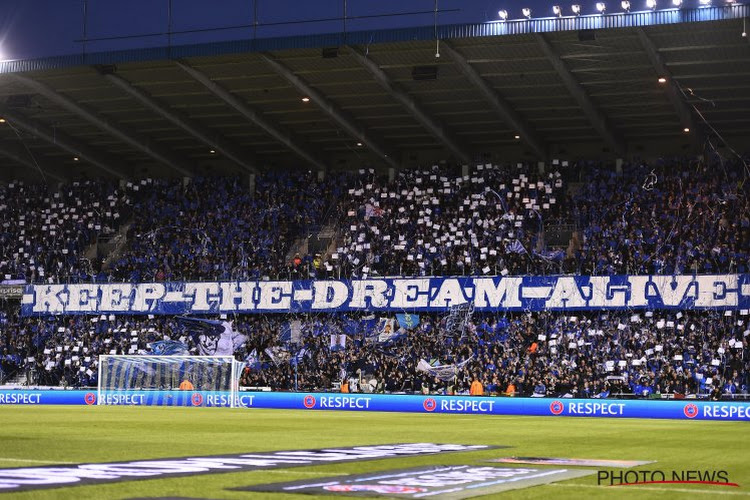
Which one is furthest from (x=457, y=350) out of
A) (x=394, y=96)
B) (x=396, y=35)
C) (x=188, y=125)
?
(x=188, y=125)

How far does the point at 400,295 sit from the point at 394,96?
8.65 m

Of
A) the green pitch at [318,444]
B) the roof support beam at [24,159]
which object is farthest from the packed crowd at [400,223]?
the green pitch at [318,444]

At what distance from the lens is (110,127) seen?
54.0 meters

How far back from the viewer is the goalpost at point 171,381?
44562mm

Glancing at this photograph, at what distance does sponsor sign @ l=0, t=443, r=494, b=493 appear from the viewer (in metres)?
10.9

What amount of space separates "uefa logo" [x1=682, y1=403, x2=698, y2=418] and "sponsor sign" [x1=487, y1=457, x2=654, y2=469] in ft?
71.5

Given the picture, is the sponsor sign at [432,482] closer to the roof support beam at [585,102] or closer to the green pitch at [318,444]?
the green pitch at [318,444]

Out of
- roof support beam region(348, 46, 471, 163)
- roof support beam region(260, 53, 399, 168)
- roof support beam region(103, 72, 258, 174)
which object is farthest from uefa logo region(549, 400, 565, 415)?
roof support beam region(103, 72, 258, 174)

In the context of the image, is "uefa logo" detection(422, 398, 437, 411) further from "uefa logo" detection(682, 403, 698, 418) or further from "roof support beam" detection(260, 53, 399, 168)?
"roof support beam" detection(260, 53, 399, 168)

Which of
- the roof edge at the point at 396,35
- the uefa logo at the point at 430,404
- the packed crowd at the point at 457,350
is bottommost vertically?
the uefa logo at the point at 430,404

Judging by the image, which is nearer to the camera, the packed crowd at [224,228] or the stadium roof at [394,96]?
the stadium roof at [394,96]

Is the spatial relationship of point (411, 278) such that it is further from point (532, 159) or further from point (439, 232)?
point (532, 159)

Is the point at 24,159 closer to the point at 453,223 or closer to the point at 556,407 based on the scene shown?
the point at 453,223

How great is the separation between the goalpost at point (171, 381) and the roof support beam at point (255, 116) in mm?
11502
